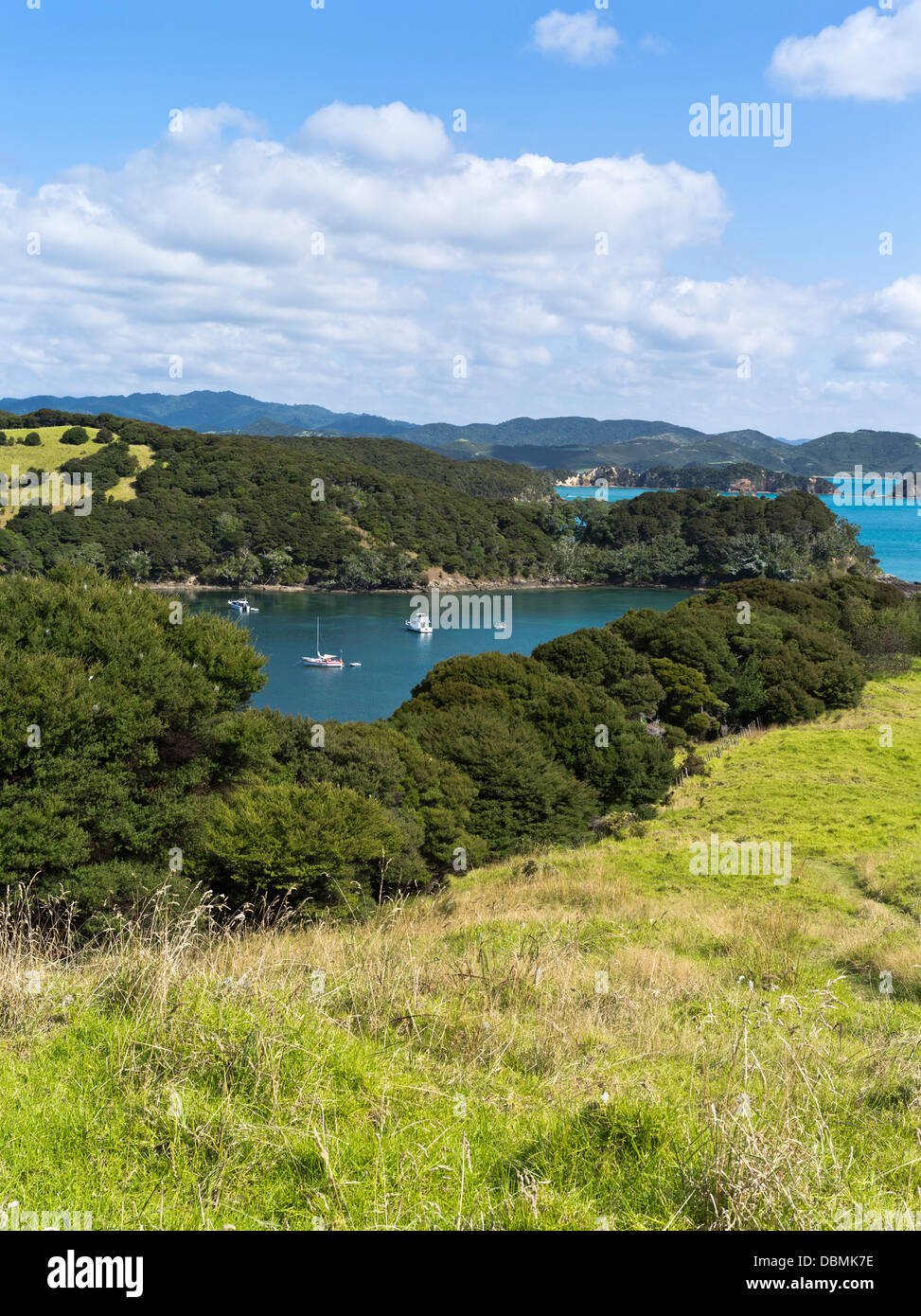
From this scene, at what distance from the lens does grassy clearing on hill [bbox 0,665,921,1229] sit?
2.68m

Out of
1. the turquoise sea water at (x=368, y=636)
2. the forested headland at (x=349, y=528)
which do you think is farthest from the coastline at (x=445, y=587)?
the turquoise sea water at (x=368, y=636)

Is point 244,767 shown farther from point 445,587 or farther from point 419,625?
point 445,587

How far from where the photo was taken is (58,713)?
542 inches

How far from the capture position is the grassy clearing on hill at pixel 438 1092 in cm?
268

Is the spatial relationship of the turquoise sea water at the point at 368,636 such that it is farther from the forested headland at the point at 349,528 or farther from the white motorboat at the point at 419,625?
the forested headland at the point at 349,528

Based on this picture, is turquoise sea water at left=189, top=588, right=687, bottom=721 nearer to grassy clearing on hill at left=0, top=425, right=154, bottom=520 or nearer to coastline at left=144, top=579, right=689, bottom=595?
coastline at left=144, top=579, right=689, bottom=595

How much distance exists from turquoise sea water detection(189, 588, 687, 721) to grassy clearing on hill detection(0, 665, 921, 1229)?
3658 cm

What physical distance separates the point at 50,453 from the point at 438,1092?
122391mm

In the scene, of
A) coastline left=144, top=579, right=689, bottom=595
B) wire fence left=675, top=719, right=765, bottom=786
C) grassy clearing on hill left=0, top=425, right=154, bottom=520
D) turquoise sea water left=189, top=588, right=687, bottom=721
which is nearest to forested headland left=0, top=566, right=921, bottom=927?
wire fence left=675, top=719, right=765, bottom=786

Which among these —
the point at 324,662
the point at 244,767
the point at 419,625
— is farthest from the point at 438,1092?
the point at 419,625

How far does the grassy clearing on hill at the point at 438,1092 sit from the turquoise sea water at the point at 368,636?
3658 cm

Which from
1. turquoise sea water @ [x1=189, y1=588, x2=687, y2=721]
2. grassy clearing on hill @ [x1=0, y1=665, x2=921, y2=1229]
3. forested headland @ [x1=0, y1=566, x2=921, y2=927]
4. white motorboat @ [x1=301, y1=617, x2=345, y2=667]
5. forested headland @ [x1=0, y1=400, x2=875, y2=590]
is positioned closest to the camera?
grassy clearing on hill @ [x1=0, y1=665, x2=921, y2=1229]
